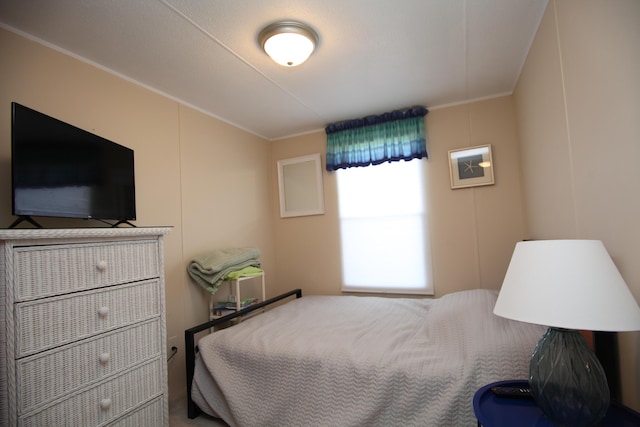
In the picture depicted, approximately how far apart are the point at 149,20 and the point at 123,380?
1809 mm

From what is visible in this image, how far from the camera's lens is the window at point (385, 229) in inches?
117

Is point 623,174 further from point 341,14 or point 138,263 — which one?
point 138,263

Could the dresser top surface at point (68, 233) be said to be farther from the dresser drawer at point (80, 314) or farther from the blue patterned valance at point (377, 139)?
the blue patterned valance at point (377, 139)

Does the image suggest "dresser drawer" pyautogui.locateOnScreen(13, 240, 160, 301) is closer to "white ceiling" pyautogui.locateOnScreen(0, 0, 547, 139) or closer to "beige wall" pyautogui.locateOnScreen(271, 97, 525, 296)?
"white ceiling" pyautogui.locateOnScreen(0, 0, 547, 139)

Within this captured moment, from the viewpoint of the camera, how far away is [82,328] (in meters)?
1.30

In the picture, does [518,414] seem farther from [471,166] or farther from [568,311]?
[471,166]

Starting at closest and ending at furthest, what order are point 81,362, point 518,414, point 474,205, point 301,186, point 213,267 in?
point 518,414 → point 81,362 → point 213,267 → point 474,205 → point 301,186

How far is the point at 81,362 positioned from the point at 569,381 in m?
1.81

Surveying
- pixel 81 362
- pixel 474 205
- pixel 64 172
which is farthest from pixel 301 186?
pixel 81 362

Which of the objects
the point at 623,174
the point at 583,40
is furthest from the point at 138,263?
the point at 583,40

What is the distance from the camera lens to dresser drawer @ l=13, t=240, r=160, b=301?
3.76 feet

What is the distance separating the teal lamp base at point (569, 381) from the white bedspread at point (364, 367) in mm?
379

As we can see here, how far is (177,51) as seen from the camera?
6.14ft

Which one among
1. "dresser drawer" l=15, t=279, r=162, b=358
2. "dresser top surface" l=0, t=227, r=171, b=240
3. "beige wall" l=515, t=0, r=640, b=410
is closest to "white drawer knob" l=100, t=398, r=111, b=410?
"dresser drawer" l=15, t=279, r=162, b=358
